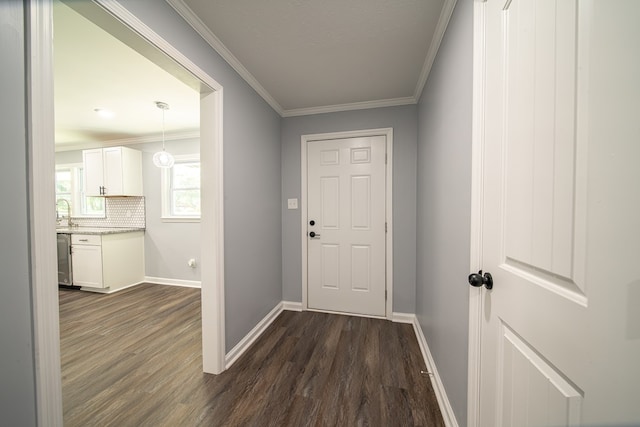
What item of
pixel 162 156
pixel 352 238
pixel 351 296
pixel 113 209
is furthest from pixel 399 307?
pixel 113 209

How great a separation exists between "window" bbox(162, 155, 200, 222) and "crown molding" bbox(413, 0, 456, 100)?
10.9ft

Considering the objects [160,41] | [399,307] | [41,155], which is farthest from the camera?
[399,307]

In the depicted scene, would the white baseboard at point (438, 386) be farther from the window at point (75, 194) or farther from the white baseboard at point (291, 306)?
the window at point (75, 194)

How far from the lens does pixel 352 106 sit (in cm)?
249

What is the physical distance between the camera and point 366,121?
2.49 m

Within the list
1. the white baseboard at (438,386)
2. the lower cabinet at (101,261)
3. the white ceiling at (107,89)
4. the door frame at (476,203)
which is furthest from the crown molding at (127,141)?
the white baseboard at (438,386)

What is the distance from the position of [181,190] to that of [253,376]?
3151mm

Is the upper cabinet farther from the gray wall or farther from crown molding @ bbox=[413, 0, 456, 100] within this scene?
crown molding @ bbox=[413, 0, 456, 100]

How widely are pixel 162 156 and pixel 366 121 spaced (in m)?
2.43

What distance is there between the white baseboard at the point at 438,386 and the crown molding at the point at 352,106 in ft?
7.56

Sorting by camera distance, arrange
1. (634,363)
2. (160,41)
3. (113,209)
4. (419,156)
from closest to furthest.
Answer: (634,363), (160,41), (419,156), (113,209)

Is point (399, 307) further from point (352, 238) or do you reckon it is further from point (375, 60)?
point (375, 60)

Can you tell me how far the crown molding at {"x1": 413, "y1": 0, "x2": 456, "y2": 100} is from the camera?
1266mm

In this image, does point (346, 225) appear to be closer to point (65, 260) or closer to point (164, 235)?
point (164, 235)
